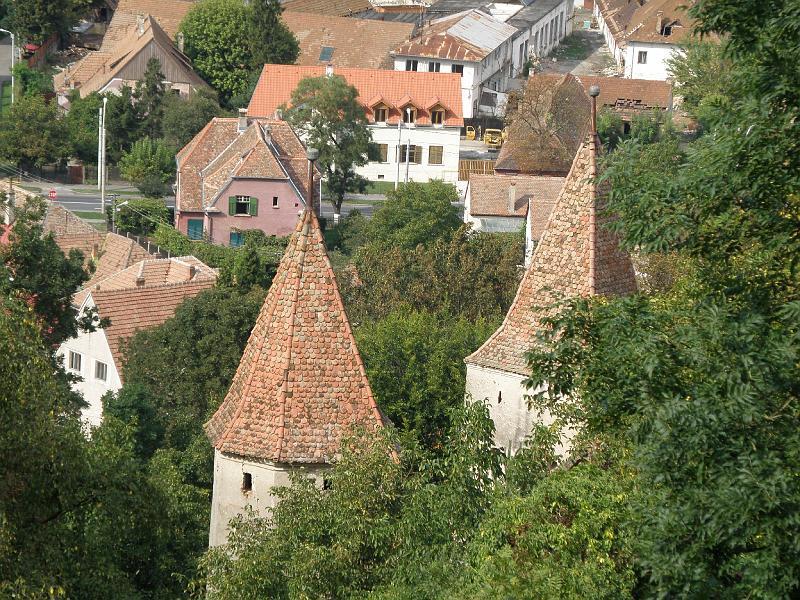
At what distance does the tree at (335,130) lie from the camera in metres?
86.7

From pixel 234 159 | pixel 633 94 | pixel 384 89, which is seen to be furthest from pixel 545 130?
pixel 234 159

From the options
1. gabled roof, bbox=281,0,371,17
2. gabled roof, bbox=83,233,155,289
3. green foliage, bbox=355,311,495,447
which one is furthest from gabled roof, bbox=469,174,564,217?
gabled roof, bbox=281,0,371,17

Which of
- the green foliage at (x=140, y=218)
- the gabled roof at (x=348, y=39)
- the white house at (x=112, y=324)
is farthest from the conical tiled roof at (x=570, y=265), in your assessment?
the gabled roof at (x=348, y=39)

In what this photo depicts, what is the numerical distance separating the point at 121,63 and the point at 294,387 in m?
85.7

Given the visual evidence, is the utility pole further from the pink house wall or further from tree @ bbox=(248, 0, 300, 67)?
tree @ bbox=(248, 0, 300, 67)

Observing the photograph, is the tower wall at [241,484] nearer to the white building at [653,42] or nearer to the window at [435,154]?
the window at [435,154]

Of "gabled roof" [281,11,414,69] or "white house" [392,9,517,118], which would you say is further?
"gabled roof" [281,11,414,69]

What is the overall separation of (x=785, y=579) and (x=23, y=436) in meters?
10.1

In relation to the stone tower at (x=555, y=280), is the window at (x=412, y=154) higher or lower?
higher

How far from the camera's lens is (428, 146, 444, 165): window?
9871 cm

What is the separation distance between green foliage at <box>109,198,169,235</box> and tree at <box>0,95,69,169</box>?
12.6m

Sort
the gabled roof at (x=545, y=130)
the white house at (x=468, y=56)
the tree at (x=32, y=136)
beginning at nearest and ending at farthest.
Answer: the gabled roof at (x=545, y=130), the tree at (x=32, y=136), the white house at (x=468, y=56)

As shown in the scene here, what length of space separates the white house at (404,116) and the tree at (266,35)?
35.1 feet

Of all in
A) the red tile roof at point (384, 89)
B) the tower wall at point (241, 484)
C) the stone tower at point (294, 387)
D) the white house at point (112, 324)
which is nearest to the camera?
the tower wall at point (241, 484)
